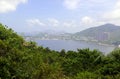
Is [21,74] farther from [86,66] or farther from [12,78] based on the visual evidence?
[86,66]

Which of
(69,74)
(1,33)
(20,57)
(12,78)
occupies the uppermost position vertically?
(1,33)

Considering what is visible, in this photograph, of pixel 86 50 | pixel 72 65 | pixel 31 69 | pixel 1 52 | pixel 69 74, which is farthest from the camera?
pixel 86 50

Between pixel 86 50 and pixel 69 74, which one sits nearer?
pixel 69 74

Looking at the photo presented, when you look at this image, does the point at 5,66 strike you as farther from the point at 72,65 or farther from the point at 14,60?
the point at 72,65

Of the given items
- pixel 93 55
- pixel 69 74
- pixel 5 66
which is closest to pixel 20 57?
pixel 5 66

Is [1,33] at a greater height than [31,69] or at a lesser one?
greater

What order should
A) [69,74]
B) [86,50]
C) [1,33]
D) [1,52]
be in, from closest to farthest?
[1,52] → [1,33] → [69,74] → [86,50]

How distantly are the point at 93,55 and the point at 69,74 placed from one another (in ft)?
11.1

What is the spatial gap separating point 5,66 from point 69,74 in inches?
392

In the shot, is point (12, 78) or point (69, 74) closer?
point (12, 78)

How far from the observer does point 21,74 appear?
31.4ft

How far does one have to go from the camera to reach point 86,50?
862 inches

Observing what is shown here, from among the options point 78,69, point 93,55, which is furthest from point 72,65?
point 93,55

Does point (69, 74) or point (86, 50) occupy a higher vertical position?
point (86, 50)
